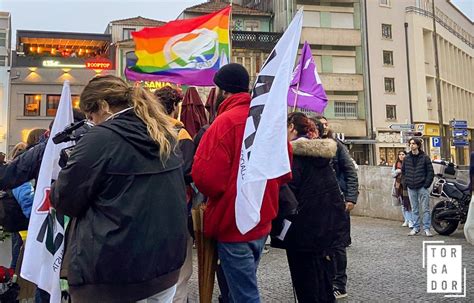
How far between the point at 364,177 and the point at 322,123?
961 cm

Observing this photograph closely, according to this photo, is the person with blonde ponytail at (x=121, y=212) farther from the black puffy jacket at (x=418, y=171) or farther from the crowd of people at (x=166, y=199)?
the black puffy jacket at (x=418, y=171)

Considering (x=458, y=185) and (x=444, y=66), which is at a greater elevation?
(x=444, y=66)

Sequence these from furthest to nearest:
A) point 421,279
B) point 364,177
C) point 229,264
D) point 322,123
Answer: point 364,177, point 421,279, point 322,123, point 229,264

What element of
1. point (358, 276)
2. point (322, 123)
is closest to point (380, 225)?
point (358, 276)

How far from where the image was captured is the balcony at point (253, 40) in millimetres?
35938

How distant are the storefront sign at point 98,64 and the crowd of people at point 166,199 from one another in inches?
1207

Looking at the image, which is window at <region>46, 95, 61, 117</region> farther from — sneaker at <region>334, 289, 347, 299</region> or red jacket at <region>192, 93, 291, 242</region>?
red jacket at <region>192, 93, 291, 242</region>

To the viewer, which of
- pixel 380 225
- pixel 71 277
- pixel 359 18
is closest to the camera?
pixel 71 277

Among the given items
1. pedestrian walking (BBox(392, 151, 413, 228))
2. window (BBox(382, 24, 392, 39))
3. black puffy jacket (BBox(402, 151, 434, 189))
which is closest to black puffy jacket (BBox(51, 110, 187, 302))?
black puffy jacket (BBox(402, 151, 434, 189))

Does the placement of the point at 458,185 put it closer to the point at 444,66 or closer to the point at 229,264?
the point at 229,264

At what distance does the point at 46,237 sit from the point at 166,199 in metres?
1.25

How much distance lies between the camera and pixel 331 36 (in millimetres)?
38281

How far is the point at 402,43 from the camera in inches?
1555

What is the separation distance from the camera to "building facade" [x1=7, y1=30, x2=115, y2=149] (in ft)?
109
